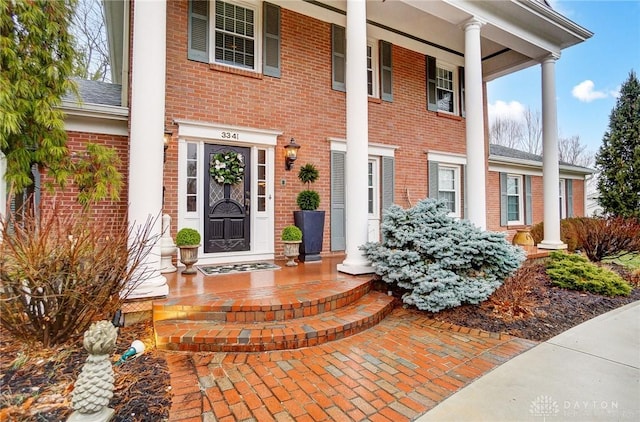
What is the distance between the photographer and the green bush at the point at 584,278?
480cm

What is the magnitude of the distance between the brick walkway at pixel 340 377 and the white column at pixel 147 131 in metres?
1.25

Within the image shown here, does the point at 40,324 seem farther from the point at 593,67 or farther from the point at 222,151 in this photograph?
the point at 593,67

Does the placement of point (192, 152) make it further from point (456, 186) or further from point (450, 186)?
point (456, 186)

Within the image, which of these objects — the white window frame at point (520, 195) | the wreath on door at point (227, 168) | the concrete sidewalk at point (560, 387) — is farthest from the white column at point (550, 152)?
the wreath on door at point (227, 168)

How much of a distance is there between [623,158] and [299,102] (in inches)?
471

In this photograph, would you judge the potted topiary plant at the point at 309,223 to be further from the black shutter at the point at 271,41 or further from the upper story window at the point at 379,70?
the upper story window at the point at 379,70

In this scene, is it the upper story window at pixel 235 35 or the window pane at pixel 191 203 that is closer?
the window pane at pixel 191 203

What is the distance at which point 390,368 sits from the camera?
2.65 metres

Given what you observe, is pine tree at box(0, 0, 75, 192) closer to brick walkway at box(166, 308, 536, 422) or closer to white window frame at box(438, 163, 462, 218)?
brick walkway at box(166, 308, 536, 422)

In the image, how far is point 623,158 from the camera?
11031 millimetres

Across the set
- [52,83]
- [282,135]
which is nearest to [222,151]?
[282,135]

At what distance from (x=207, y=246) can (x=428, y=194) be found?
5.55 meters

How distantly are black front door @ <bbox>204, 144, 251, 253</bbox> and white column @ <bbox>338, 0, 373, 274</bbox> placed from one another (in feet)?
7.13

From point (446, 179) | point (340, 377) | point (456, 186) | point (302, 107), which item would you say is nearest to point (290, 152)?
point (302, 107)
